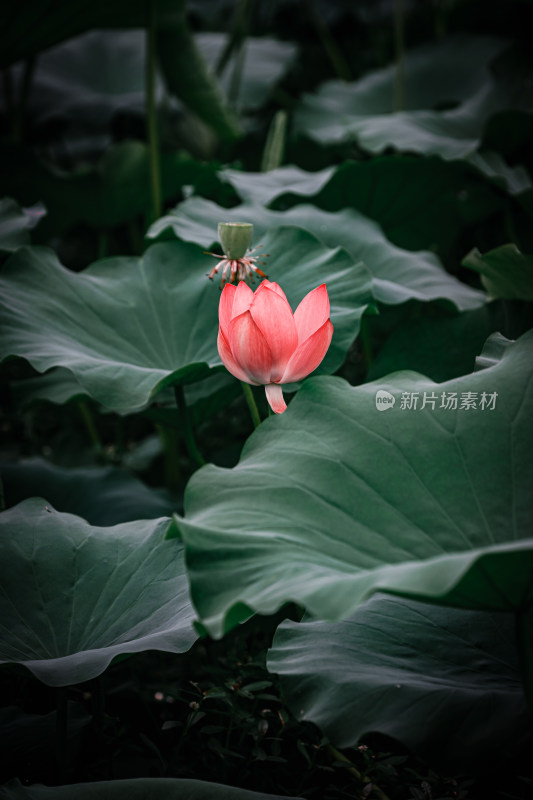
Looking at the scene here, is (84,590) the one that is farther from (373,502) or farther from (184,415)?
(373,502)

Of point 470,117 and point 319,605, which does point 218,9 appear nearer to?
point 470,117

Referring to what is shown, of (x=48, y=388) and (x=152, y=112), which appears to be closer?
(x=48, y=388)

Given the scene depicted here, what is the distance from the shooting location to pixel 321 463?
0.82m

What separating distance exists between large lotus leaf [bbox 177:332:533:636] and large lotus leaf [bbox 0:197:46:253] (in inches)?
29.7

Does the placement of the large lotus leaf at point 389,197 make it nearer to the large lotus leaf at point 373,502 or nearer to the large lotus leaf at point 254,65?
the large lotus leaf at point 373,502

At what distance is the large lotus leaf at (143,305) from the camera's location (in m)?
1.14

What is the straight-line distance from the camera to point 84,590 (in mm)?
1018

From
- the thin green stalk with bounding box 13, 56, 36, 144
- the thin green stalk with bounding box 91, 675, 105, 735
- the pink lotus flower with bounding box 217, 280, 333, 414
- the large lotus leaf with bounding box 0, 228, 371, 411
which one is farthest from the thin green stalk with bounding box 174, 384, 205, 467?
the thin green stalk with bounding box 13, 56, 36, 144

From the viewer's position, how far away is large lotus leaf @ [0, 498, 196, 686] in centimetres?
91

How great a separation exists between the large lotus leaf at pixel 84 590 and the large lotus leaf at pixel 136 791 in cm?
13

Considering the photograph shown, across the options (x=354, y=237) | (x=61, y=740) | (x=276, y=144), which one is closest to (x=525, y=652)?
(x=61, y=740)

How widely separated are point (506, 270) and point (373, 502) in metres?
0.72

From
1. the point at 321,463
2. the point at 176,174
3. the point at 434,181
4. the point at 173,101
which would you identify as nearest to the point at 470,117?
the point at 434,181

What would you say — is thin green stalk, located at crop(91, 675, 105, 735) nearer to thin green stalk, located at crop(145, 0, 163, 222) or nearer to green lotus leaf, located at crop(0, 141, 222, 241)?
thin green stalk, located at crop(145, 0, 163, 222)
